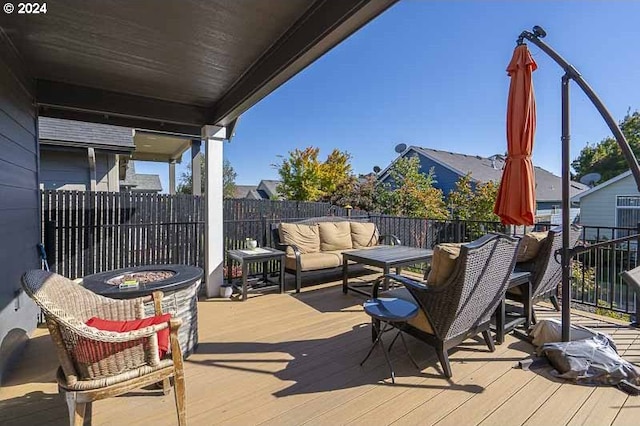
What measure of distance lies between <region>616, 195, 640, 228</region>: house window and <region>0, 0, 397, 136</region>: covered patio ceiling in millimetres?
13435

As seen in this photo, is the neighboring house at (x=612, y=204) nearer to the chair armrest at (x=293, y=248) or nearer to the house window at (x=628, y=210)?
the house window at (x=628, y=210)

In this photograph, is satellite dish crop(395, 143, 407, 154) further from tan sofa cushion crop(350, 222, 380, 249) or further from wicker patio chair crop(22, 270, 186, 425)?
wicker patio chair crop(22, 270, 186, 425)

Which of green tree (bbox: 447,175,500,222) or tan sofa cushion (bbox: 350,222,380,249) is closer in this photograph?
tan sofa cushion (bbox: 350,222,380,249)

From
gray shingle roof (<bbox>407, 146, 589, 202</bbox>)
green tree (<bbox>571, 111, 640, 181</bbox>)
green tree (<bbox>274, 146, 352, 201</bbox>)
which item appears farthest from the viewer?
green tree (<bbox>571, 111, 640, 181</bbox>)

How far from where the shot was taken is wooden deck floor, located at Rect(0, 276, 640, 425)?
2.03 meters

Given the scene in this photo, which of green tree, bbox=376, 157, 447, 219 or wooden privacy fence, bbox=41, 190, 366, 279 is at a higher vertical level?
green tree, bbox=376, 157, 447, 219

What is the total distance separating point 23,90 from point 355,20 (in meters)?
3.52

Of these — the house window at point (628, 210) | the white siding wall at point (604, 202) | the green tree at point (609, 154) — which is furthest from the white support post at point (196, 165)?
the green tree at point (609, 154)

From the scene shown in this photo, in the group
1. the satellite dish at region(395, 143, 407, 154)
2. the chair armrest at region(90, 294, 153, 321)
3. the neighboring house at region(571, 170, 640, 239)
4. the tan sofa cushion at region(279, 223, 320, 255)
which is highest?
the satellite dish at region(395, 143, 407, 154)

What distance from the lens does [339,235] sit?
231 inches

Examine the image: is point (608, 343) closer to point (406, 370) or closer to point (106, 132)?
point (406, 370)

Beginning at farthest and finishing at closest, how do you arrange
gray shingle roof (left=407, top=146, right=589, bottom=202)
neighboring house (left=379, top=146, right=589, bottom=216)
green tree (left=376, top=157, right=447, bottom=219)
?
1. gray shingle roof (left=407, top=146, right=589, bottom=202)
2. neighboring house (left=379, top=146, right=589, bottom=216)
3. green tree (left=376, top=157, right=447, bottom=219)

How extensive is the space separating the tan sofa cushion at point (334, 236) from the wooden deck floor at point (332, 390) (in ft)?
7.95

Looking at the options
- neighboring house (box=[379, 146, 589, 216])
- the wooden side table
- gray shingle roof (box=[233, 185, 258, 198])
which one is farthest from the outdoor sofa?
gray shingle roof (box=[233, 185, 258, 198])
